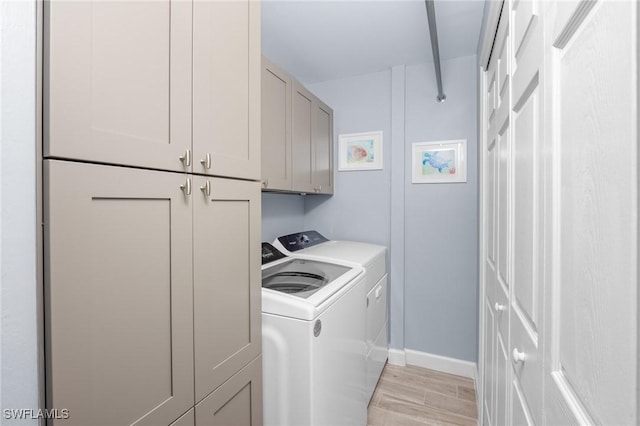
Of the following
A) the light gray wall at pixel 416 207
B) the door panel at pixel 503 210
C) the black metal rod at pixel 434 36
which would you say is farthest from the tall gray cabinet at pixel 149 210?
the light gray wall at pixel 416 207

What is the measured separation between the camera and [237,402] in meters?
1.03

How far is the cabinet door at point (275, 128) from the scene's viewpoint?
171 cm

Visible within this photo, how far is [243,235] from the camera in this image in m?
1.07

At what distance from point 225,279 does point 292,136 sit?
50.1 inches

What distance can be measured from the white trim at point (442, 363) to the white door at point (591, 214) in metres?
2.04

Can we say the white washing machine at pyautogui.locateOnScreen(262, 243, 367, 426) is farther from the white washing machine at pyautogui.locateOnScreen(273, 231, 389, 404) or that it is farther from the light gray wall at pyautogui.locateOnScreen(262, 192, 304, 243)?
the light gray wall at pyautogui.locateOnScreen(262, 192, 304, 243)

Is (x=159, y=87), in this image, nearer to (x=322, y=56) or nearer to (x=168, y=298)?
(x=168, y=298)

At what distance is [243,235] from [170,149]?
0.40 meters

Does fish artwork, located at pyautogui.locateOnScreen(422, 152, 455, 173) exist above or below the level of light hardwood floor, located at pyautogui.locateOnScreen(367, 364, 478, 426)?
above

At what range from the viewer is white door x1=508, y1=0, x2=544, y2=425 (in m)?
0.71

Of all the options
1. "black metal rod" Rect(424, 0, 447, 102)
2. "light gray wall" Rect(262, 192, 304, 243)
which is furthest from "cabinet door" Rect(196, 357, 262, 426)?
"black metal rod" Rect(424, 0, 447, 102)

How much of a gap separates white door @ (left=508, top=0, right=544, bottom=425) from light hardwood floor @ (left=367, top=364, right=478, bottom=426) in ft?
3.72

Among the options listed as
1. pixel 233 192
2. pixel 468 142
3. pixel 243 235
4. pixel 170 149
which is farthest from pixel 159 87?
pixel 468 142

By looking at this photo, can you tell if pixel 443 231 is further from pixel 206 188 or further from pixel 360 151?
pixel 206 188
